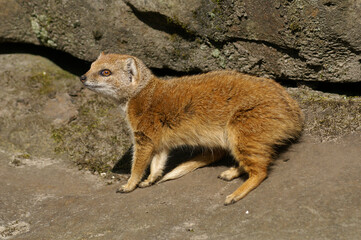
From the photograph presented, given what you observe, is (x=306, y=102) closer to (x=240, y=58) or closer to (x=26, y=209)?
(x=240, y=58)

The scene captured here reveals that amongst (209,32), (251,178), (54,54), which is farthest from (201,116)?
(54,54)

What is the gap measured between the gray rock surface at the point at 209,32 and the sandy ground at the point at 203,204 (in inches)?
52.1

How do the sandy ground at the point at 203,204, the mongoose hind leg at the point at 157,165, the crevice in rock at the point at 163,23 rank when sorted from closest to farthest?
the sandy ground at the point at 203,204
the mongoose hind leg at the point at 157,165
the crevice in rock at the point at 163,23

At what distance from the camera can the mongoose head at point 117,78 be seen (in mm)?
5762

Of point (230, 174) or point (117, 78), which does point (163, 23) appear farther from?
point (230, 174)

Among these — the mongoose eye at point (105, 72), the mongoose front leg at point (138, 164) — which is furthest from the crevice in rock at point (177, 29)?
the mongoose front leg at point (138, 164)

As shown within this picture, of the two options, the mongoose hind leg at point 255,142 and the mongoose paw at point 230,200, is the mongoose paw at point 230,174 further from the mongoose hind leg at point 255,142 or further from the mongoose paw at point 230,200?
the mongoose paw at point 230,200

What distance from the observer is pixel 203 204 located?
4719 mm

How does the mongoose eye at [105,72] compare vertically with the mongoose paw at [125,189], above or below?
above

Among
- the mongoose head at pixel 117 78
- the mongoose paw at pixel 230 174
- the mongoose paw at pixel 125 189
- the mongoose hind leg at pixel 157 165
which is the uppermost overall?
the mongoose head at pixel 117 78

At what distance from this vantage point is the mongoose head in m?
5.76

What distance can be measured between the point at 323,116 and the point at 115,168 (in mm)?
3171

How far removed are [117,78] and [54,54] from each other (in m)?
2.94

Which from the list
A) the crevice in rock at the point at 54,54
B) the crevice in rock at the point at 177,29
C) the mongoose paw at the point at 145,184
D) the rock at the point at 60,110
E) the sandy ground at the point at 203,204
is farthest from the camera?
the crevice in rock at the point at 54,54
